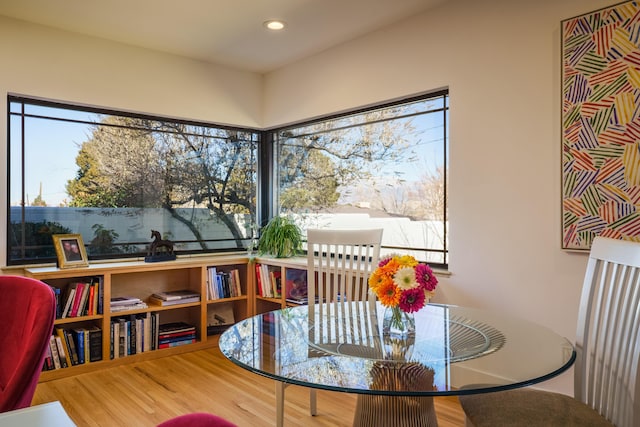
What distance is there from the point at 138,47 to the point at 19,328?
3.09 m

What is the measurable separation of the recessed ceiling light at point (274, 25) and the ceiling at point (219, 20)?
51mm

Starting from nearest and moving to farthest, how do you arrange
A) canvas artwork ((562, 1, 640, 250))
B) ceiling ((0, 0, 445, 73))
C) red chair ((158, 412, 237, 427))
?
red chair ((158, 412, 237, 427)) < canvas artwork ((562, 1, 640, 250)) < ceiling ((0, 0, 445, 73))

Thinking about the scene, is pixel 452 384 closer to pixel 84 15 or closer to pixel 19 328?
pixel 19 328

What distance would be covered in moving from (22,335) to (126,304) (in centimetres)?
236

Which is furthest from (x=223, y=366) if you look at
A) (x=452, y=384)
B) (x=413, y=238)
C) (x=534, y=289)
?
(x=452, y=384)

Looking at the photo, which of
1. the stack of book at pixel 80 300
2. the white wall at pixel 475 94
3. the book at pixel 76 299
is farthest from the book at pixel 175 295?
the white wall at pixel 475 94

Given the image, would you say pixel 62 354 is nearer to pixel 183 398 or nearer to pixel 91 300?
pixel 91 300

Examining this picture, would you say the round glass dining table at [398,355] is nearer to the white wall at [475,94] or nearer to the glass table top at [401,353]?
the glass table top at [401,353]

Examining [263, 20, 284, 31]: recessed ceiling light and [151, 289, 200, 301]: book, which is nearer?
[263, 20, 284, 31]: recessed ceiling light

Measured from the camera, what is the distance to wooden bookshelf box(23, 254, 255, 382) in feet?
11.3

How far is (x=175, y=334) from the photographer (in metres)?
3.96

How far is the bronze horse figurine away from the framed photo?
0.52 meters

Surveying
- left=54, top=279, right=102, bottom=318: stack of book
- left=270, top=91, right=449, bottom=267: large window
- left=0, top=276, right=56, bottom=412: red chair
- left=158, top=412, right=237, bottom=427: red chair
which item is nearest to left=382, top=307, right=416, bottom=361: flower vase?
left=158, top=412, right=237, bottom=427: red chair

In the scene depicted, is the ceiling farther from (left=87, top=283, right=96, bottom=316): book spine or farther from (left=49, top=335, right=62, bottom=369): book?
(left=49, top=335, right=62, bottom=369): book
